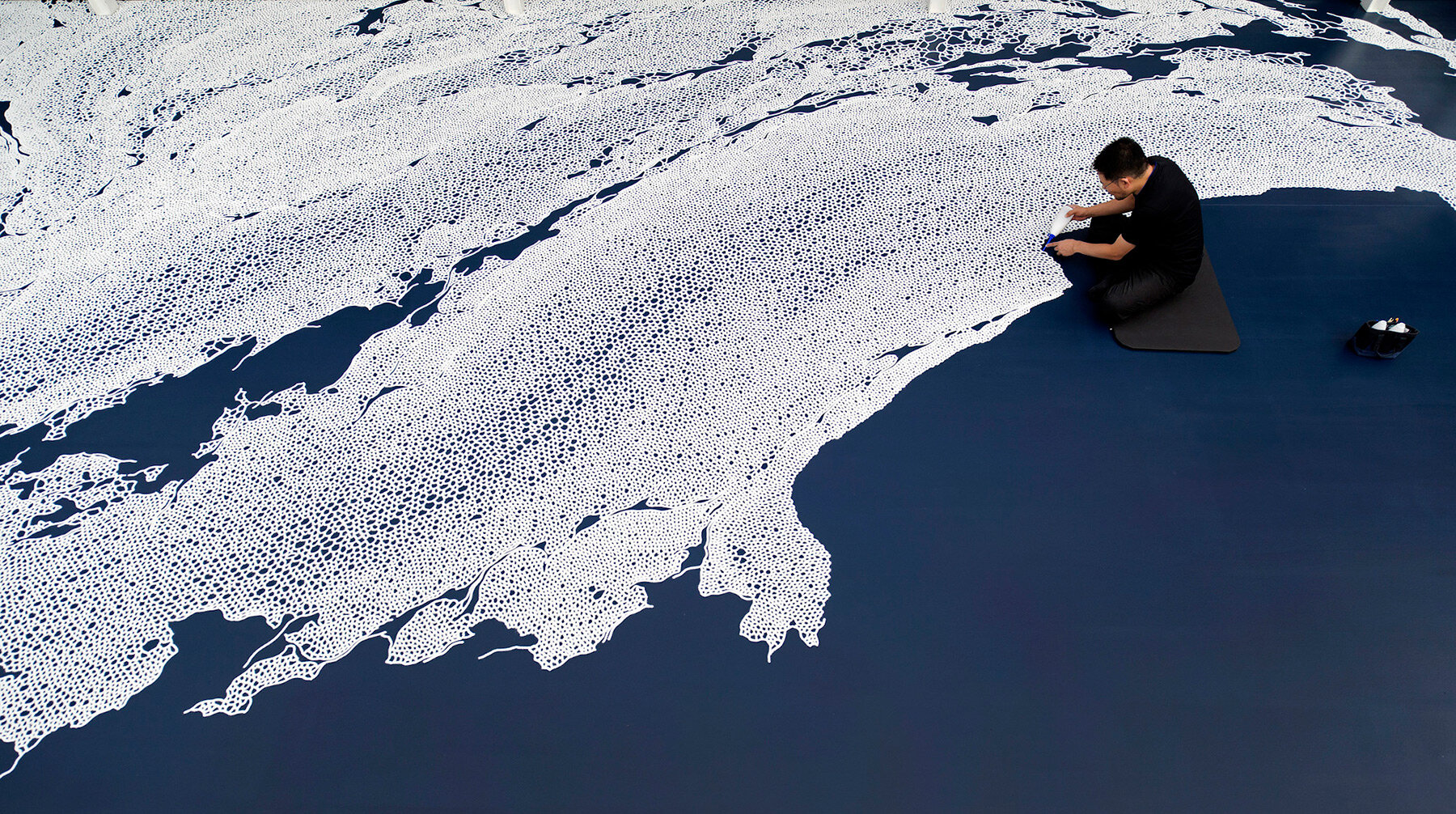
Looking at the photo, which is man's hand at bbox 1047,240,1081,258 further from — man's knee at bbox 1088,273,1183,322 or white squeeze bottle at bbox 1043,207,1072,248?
man's knee at bbox 1088,273,1183,322

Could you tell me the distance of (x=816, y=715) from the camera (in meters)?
1.50

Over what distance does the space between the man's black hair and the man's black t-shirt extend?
0.06 meters

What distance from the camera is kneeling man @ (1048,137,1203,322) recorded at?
1.89m

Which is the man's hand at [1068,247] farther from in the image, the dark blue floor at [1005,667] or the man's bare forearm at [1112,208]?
the dark blue floor at [1005,667]

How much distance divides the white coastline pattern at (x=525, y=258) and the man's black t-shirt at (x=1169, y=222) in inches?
9.8

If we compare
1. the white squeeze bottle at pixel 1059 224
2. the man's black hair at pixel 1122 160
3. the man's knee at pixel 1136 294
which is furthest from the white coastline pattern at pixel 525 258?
the man's black hair at pixel 1122 160

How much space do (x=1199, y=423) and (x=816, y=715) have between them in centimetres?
118

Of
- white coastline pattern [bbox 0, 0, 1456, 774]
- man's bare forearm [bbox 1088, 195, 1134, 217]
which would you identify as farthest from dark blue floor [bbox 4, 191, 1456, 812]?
man's bare forearm [bbox 1088, 195, 1134, 217]

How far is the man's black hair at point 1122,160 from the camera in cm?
185

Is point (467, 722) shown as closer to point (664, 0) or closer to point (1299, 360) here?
point (1299, 360)

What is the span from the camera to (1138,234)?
6.50ft

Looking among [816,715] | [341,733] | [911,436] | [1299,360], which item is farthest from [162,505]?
[1299,360]

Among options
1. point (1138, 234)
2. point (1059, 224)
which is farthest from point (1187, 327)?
point (1059, 224)

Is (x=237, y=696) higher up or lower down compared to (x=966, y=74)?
lower down
